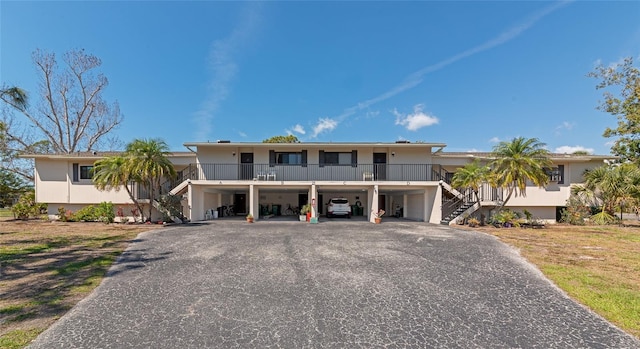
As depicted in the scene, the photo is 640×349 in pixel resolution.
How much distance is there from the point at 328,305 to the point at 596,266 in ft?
25.2

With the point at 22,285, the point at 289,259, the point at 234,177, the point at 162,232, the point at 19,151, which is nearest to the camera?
the point at 22,285

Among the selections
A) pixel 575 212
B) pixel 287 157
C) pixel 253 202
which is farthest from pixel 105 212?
pixel 575 212

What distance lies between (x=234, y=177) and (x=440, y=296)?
15383 millimetres

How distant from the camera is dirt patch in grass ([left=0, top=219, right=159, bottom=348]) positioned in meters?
4.17

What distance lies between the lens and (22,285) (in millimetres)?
5602

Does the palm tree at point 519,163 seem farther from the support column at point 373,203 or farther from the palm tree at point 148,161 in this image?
the palm tree at point 148,161

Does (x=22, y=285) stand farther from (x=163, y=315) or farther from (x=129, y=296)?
(x=163, y=315)

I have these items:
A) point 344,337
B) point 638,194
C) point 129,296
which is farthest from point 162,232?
point 638,194

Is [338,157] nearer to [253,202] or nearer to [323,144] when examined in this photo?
[323,144]

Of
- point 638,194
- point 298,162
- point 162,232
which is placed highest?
point 298,162

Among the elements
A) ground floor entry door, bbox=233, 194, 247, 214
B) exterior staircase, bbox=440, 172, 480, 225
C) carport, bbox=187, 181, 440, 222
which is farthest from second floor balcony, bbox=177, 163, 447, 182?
ground floor entry door, bbox=233, 194, 247, 214

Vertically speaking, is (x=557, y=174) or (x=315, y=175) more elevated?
(x=557, y=174)

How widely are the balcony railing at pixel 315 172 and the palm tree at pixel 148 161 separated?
277cm

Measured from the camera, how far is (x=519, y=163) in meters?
13.5
